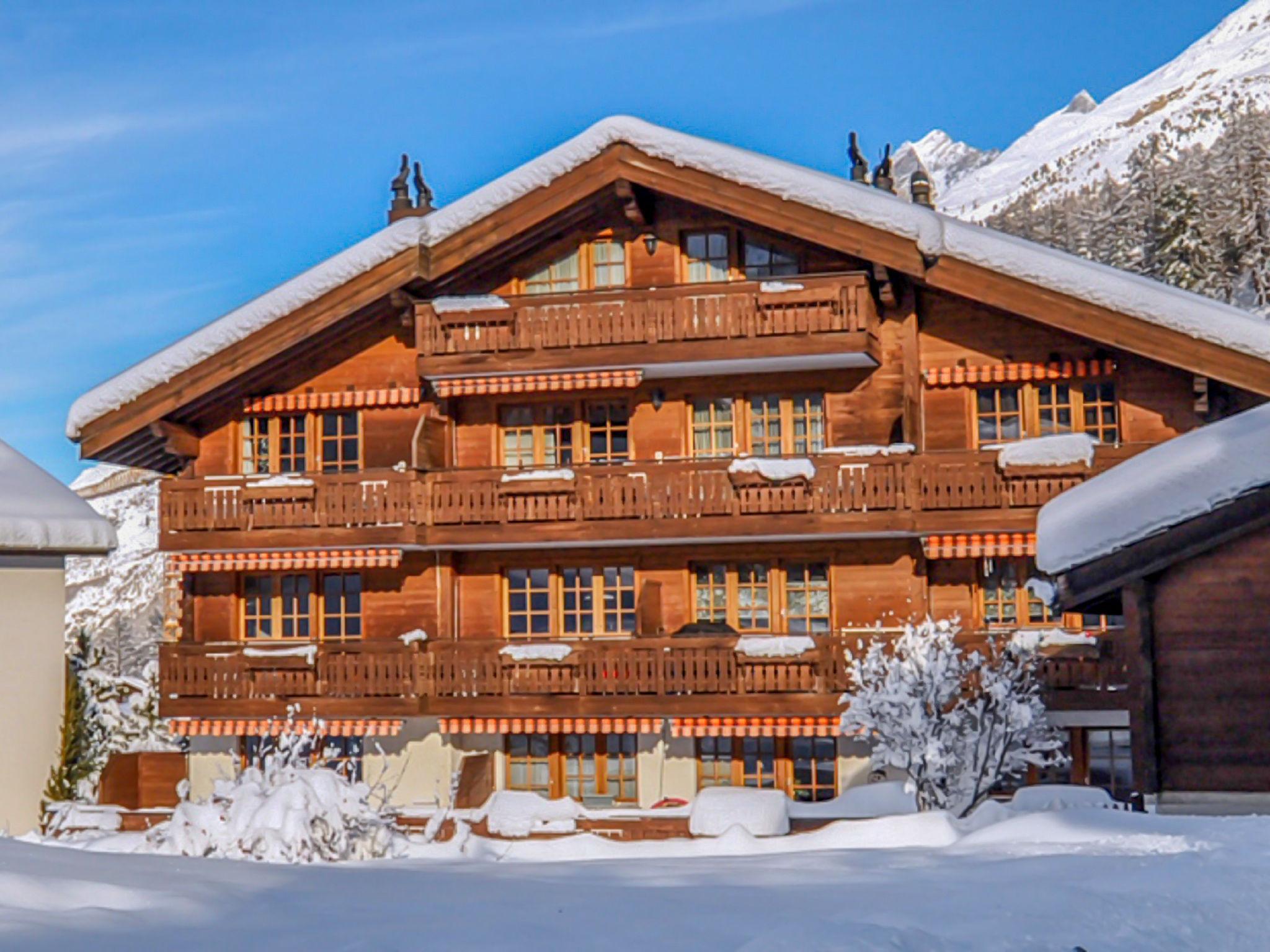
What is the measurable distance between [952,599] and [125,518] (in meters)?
136

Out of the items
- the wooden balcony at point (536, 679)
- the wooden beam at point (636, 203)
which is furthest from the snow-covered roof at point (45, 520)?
the wooden beam at point (636, 203)

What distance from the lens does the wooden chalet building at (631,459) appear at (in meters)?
22.9

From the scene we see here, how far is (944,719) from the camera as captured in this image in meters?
19.7

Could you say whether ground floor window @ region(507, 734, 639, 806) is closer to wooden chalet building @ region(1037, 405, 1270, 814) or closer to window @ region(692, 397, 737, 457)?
window @ region(692, 397, 737, 457)

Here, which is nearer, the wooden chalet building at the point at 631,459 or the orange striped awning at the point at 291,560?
the wooden chalet building at the point at 631,459

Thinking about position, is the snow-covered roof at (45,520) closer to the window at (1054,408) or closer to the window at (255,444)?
the window at (255,444)

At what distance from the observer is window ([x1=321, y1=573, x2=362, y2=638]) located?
25.9m

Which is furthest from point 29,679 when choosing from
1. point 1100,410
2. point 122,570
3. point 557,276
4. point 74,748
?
point 122,570

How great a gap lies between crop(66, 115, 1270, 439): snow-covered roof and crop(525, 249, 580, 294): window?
5.61ft

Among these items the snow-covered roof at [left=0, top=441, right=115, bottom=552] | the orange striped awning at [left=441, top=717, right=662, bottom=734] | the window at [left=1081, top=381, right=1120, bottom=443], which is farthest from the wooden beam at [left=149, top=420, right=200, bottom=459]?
the window at [left=1081, top=381, right=1120, bottom=443]

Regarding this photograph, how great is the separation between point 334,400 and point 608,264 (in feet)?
15.6

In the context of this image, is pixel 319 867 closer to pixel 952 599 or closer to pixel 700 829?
pixel 700 829

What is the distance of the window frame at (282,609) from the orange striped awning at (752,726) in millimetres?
5510

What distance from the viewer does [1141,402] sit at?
76.5 ft
